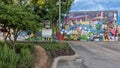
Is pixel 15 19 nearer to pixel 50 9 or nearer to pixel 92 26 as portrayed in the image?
pixel 50 9

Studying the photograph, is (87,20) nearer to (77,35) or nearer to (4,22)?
(77,35)

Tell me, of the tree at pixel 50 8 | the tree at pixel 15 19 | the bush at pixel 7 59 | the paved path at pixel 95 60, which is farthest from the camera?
the tree at pixel 50 8

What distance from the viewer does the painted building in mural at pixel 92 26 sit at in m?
52.4

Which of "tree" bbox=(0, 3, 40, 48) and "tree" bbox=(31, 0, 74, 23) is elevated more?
"tree" bbox=(31, 0, 74, 23)

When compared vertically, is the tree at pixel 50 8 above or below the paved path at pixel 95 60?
above

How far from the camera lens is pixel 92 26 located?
2085 inches

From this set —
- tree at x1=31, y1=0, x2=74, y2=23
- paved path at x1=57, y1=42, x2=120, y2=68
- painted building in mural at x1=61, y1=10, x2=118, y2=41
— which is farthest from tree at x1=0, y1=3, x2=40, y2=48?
painted building in mural at x1=61, y1=10, x2=118, y2=41

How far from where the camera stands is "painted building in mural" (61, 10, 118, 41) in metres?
52.4

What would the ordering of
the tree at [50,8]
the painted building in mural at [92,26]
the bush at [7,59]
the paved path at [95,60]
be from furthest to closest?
the painted building in mural at [92,26]
the tree at [50,8]
the paved path at [95,60]
the bush at [7,59]

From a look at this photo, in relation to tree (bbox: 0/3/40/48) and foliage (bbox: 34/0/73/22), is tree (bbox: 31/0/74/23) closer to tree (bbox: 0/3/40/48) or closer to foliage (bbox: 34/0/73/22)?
foliage (bbox: 34/0/73/22)

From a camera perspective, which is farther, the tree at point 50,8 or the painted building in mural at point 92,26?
the painted building in mural at point 92,26

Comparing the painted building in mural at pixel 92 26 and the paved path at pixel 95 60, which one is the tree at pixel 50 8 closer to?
the paved path at pixel 95 60

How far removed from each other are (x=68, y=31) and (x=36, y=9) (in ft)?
67.1

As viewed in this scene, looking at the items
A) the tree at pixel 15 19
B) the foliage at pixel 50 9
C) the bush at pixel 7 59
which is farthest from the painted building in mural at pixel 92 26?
the bush at pixel 7 59
